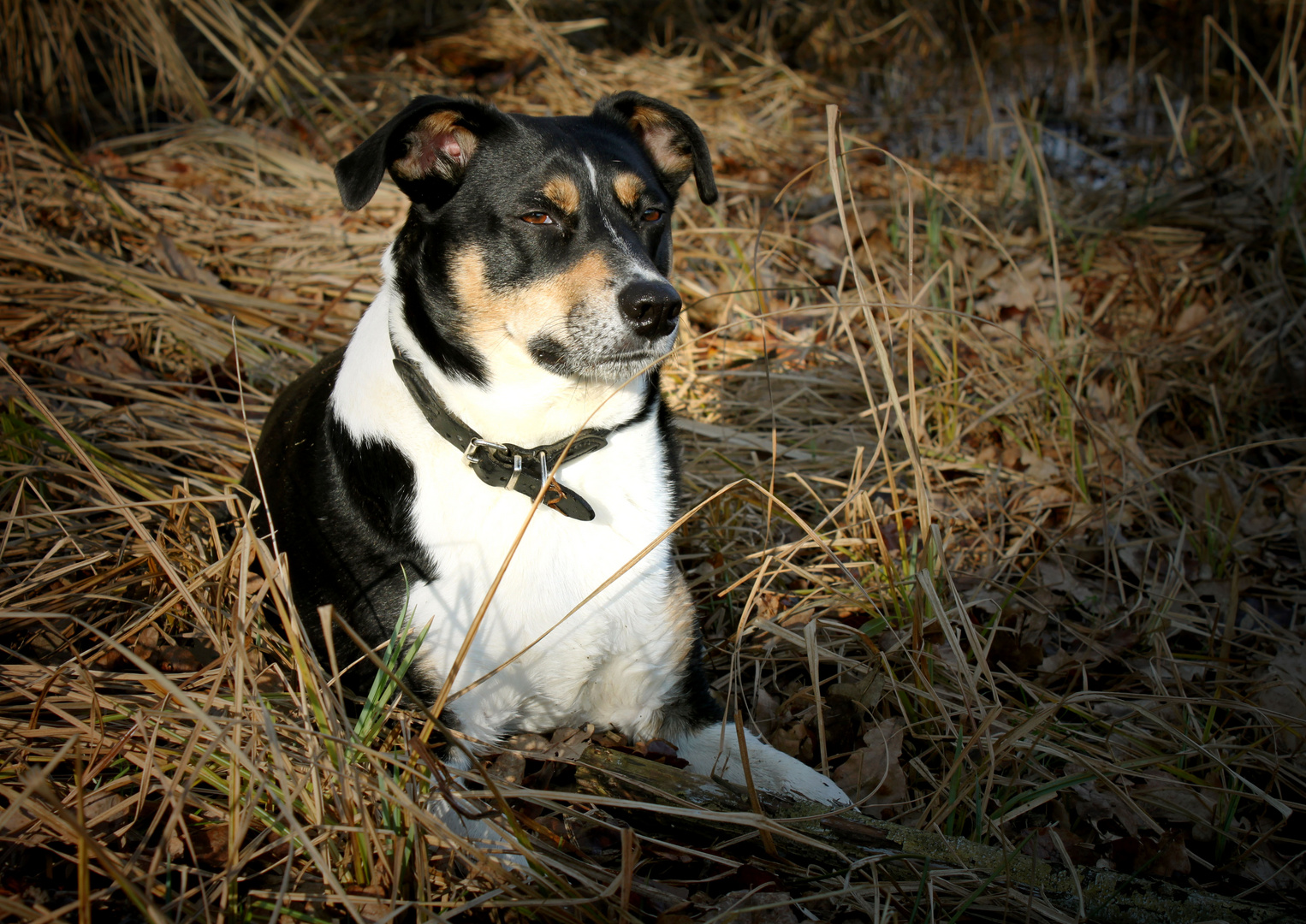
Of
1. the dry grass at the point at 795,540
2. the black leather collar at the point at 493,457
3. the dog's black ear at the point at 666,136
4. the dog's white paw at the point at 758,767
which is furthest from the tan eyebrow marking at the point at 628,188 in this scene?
the dog's white paw at the point at 758,767

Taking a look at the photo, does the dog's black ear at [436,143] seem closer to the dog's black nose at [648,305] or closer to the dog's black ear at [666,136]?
the dog's black ear at [666,136]

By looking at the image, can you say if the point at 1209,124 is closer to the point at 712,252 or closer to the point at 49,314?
the point at 712,252

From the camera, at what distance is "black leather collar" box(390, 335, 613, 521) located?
2.26 m

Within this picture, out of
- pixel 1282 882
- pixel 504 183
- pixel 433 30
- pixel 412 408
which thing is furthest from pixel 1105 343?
pixel 433 30

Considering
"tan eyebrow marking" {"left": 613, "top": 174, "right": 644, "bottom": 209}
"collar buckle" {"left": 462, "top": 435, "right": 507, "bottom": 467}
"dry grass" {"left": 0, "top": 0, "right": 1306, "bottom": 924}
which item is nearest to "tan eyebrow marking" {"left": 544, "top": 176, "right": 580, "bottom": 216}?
"tan eyebrow marking" {"left": 613, "top": 174, "right": 644, "bottom": 209}

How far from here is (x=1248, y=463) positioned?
385cm

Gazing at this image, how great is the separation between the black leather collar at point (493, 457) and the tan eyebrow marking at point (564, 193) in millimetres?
598

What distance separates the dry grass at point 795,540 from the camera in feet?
5.85

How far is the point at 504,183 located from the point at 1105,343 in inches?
129

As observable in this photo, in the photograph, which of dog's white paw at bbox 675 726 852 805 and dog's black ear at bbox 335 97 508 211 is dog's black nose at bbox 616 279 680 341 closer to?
dog's black ear at bbox 335 97 508 211

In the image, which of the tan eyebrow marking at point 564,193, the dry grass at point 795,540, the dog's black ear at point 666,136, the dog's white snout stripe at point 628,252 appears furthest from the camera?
the dog's black ear at point 666,136

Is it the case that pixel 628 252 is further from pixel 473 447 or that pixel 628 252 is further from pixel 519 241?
pixel 473 447

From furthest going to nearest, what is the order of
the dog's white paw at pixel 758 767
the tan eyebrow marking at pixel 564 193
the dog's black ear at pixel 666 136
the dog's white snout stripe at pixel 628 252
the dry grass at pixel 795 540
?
the dog's black ear at pixel 666 136 → the tan eyebrow marking at pixel 564 193 → the dog's white snout stripe at pixel 628 252 → the dog's white paw at pixel 758 767 → the dry grass at pixel 795 540

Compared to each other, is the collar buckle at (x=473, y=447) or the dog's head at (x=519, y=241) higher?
the dog's head at (x=519, y=241)
